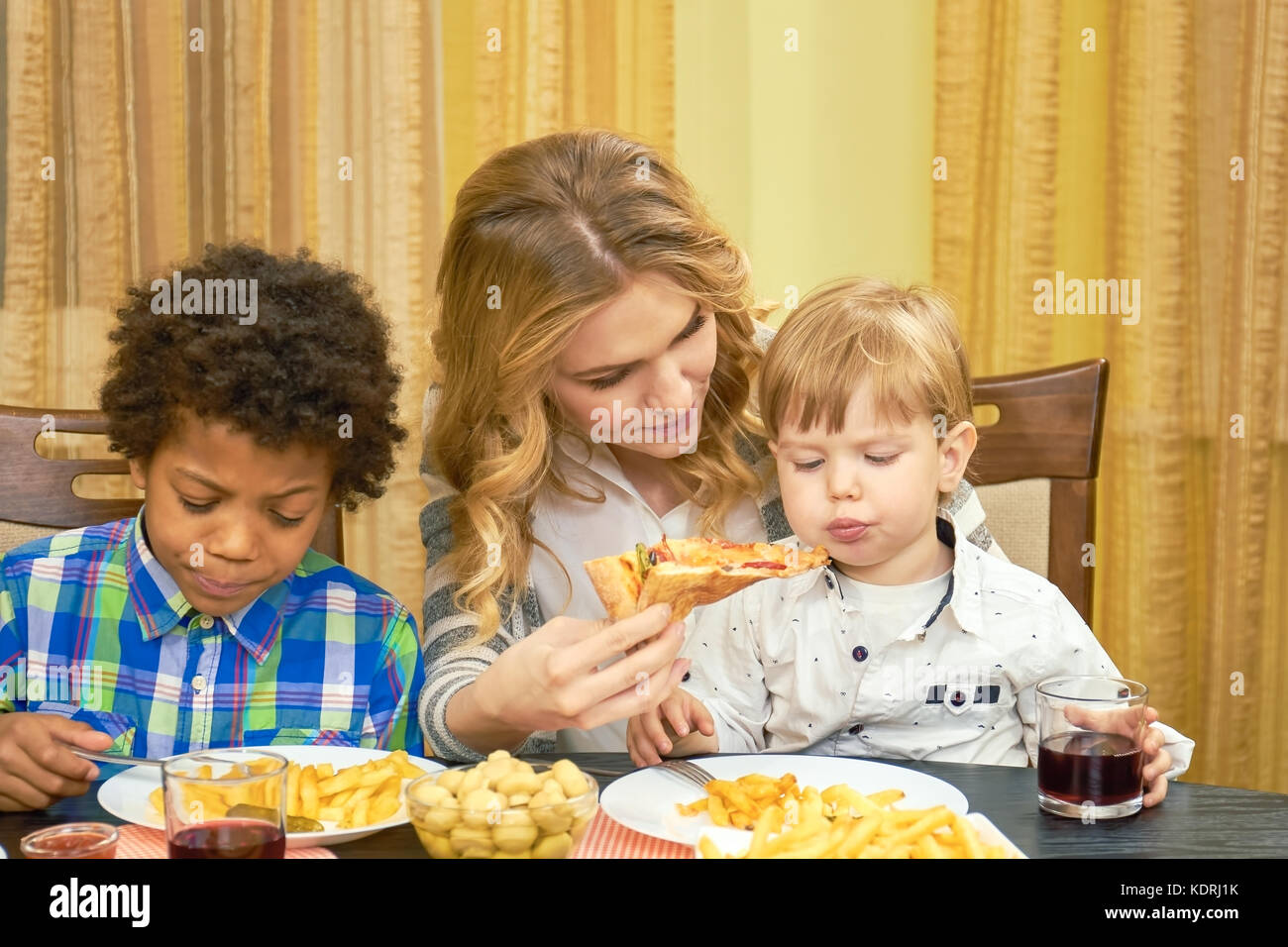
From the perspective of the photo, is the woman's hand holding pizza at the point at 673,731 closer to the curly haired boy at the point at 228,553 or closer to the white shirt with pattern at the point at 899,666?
the white shirt with pattern at the point at 899,666

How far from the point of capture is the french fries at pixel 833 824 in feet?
3.29

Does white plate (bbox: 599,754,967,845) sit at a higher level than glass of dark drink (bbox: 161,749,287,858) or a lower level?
lower

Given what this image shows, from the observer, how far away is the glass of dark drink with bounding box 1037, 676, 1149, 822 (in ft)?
3.96

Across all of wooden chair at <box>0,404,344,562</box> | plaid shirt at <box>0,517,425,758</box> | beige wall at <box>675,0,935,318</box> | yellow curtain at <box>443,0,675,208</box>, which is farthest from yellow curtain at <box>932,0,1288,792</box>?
wooden chair at <box>0,404,344,562</box>

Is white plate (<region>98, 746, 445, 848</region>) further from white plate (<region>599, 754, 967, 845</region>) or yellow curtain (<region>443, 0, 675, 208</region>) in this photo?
yellow curtain (<region>443, 0, 675, 208</region>)

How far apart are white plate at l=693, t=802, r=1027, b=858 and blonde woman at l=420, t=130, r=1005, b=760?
1.49 feet

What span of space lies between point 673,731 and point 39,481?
3.62 ft

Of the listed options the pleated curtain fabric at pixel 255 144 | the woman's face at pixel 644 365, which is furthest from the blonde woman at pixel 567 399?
the pleated curtain fabric at pixel 255 144

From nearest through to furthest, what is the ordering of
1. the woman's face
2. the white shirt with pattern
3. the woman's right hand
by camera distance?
the woman's right hand < the white shirt with pattern < the woman's face

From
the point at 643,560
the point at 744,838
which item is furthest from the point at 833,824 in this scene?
the point at 643,560

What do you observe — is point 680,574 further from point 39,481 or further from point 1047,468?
point 39,481
